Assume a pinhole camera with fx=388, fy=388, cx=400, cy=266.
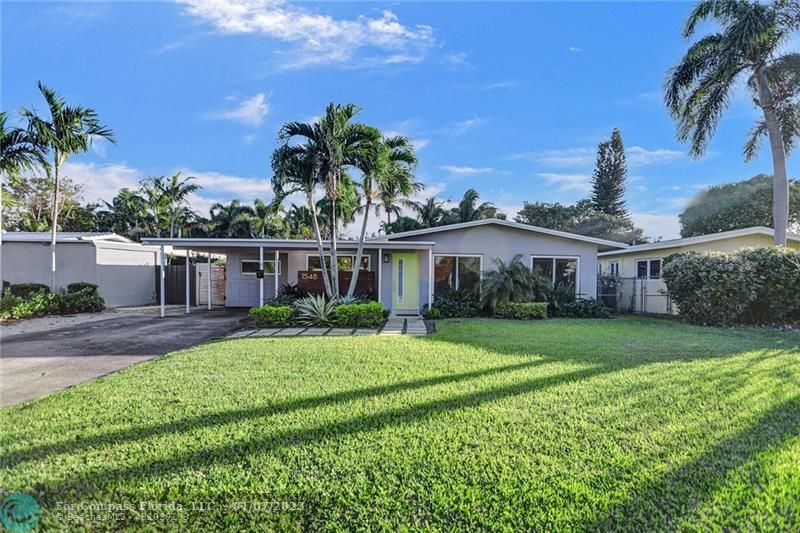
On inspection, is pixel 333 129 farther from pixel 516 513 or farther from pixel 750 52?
pixel 750 52

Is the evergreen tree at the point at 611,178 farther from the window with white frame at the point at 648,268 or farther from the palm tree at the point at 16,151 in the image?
the palm tree at the point at 16,151

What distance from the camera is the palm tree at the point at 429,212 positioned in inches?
1133

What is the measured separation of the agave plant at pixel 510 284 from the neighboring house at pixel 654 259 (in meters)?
3.98

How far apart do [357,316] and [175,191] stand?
23.4m

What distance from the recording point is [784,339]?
28.3 ft

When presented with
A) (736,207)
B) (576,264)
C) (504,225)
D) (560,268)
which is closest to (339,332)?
(504,225)

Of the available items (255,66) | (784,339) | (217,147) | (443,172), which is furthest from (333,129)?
(443,172)

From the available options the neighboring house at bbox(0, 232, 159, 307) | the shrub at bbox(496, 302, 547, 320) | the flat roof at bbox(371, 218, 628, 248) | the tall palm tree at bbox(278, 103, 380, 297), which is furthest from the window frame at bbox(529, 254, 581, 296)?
the neighboring house at bbox(0, 232, 159, 307)

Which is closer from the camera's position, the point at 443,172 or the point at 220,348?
the point at 220,348

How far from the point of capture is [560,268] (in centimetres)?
1443

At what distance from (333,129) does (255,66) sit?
3.38 metres

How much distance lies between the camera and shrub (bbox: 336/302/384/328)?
34.8ft

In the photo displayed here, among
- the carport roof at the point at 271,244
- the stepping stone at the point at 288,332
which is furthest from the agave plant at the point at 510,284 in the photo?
the stepping stone at the point at 288,332

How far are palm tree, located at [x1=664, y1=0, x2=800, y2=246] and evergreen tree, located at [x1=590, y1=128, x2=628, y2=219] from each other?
1017 inches
